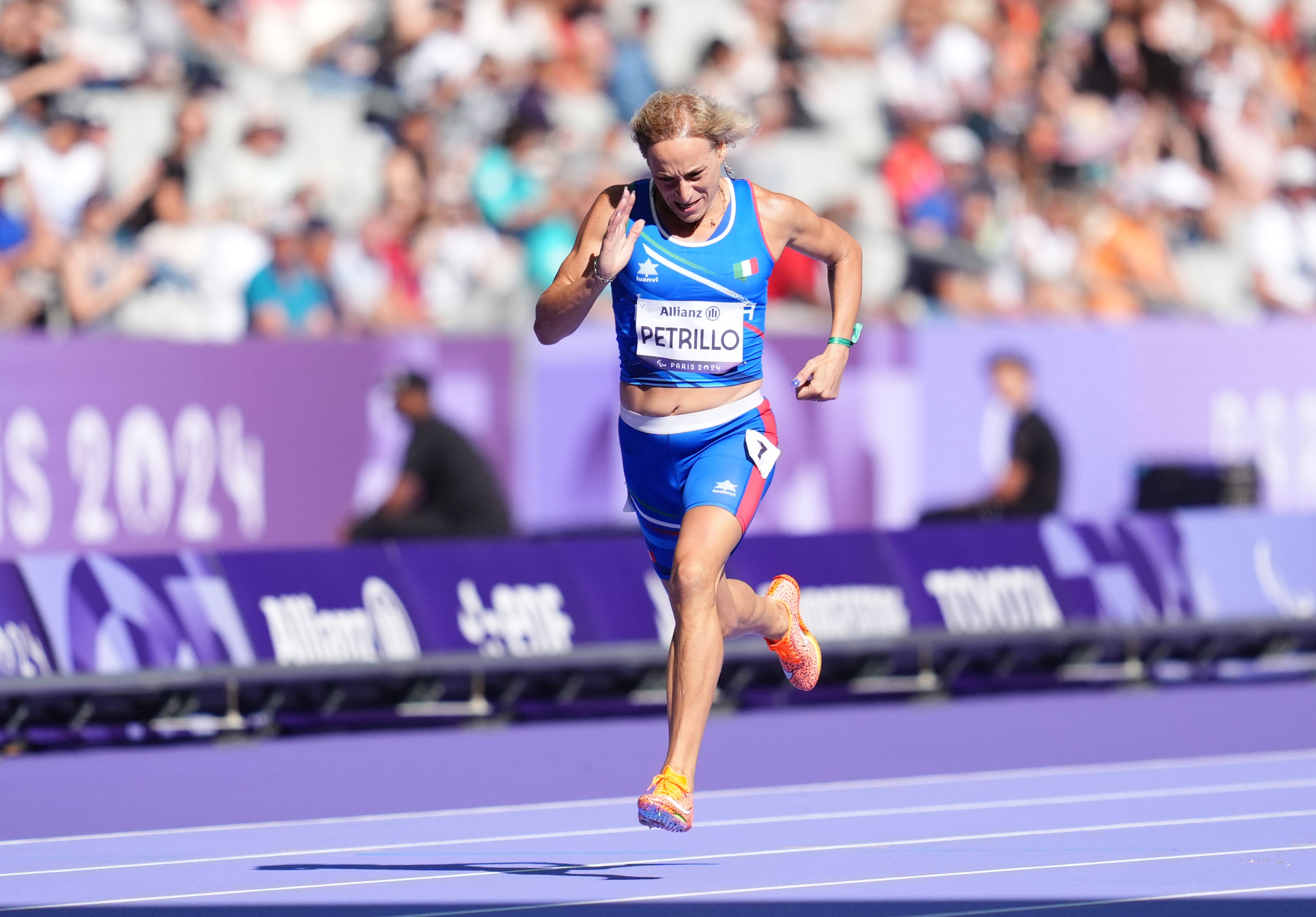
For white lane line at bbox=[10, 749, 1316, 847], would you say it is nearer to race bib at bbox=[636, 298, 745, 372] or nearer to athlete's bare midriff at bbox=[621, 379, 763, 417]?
athlete's bare midriff at bbox=[621, 379, 763, 417]

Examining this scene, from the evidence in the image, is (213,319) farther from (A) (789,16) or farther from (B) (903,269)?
(A) (789,16)

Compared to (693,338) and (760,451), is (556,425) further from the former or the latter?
(693,338)

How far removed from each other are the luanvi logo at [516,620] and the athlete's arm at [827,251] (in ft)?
16.5

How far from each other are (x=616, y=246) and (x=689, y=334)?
50cm

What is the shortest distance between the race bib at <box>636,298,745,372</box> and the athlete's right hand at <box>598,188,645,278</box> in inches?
11.5

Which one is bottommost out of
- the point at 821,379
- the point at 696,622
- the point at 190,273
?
→ the point at 190,273

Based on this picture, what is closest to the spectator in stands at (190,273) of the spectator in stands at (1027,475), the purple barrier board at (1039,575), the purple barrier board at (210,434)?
the purple barrier board at (210,434)

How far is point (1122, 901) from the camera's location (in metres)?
6.80

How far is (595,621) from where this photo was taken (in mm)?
13047

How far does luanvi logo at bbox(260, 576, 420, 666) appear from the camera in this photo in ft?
39.9

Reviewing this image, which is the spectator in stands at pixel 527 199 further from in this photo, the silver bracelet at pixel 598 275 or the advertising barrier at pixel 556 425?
the silver bracelet at pixel 598 275

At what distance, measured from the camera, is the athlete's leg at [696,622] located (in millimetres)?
7426

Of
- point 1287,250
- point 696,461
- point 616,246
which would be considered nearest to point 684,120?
point 616,246

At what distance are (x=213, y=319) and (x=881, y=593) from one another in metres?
5.24
